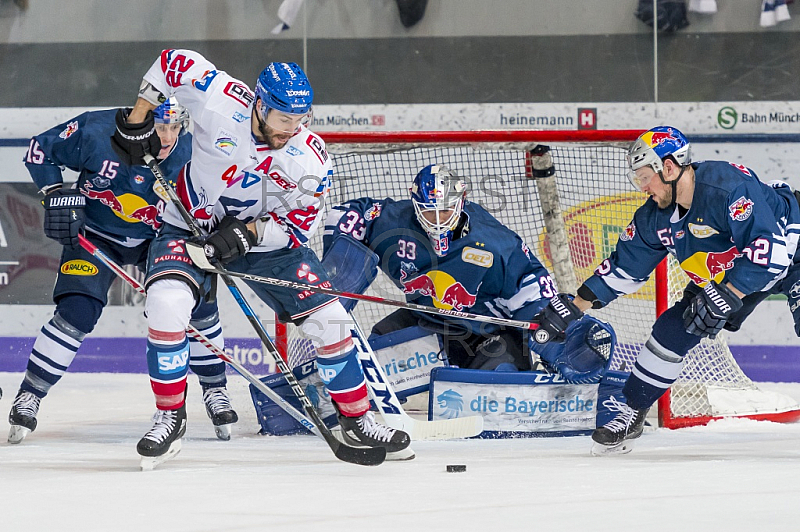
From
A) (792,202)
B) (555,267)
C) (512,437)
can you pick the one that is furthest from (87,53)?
(792,202)

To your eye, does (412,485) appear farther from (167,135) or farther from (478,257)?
(167,135)

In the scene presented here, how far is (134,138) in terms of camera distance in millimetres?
3006

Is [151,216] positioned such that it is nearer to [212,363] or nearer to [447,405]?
[212,363]

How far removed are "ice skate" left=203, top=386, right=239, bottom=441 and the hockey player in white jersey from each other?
615mm

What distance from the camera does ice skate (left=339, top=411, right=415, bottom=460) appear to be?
9.26ft

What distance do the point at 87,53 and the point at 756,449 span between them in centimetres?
339

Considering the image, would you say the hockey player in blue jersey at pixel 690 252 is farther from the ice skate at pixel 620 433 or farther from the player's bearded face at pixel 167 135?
the player's bearded face at pixel 167 135

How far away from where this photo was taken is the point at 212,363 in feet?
11.8

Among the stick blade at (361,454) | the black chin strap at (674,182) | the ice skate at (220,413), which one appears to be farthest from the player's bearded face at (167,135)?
the black chin strap at (674,182)

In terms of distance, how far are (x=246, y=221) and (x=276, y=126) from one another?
290 millimetres

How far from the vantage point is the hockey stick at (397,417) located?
3188 mm

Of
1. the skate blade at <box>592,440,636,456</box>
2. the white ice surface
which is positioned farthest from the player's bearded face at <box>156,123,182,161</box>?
the skate blade at <box>592,440,636,456</box>

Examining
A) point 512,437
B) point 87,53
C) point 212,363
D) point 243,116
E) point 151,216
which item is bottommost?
point 512,437

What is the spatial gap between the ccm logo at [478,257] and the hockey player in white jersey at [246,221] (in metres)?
0.76
